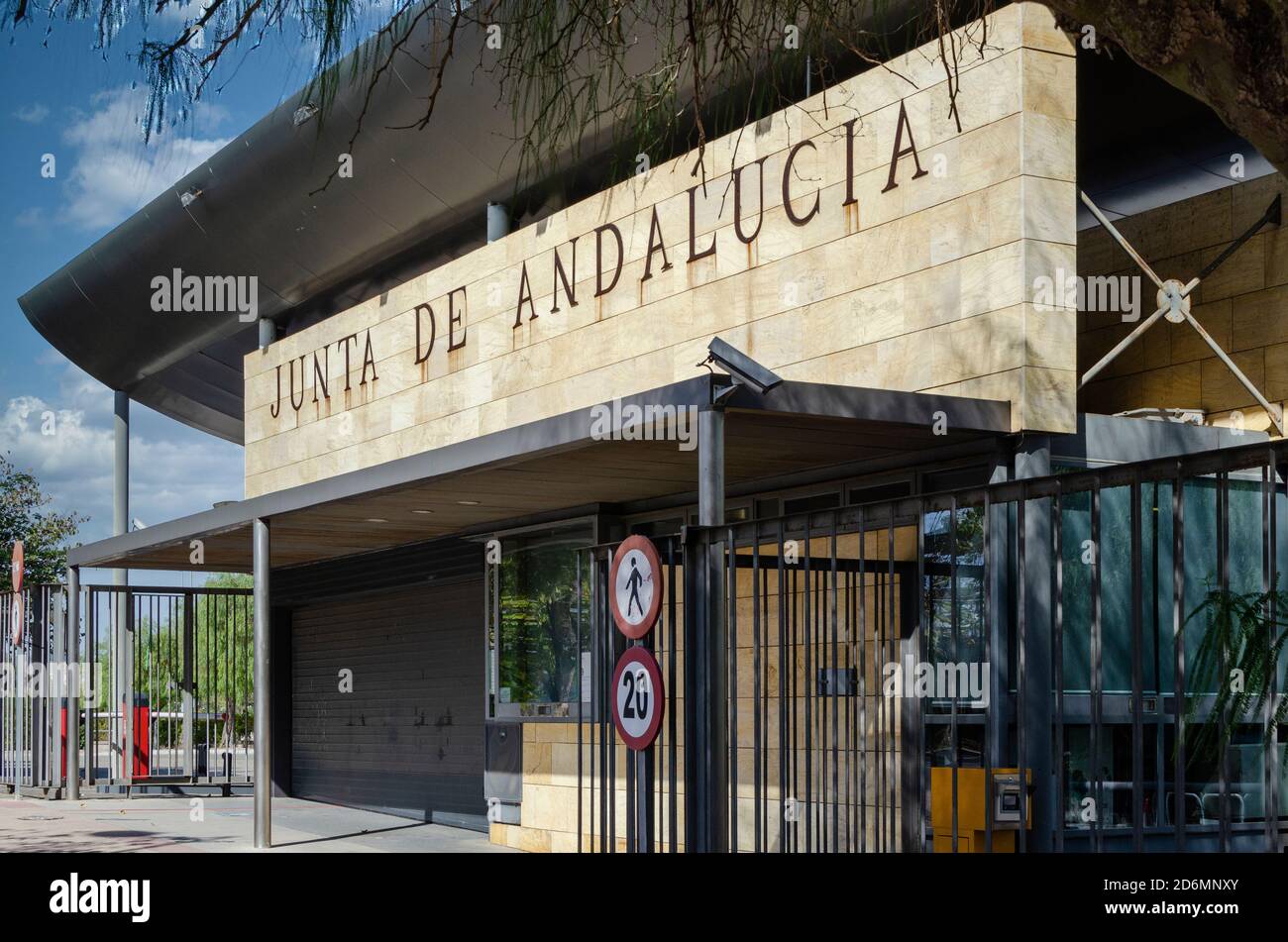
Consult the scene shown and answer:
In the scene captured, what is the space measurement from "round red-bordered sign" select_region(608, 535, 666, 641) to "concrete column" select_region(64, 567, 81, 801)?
13.5 m

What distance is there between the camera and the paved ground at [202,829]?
1409 cm

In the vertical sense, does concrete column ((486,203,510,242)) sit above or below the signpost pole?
above

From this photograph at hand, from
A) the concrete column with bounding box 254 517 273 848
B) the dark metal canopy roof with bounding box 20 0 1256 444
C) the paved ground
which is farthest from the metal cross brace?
the paved ground

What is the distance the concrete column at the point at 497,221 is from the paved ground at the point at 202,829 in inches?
235

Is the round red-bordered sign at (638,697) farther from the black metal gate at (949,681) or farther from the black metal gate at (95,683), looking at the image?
the black metal gate at (95,683)

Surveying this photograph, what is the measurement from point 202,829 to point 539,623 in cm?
468

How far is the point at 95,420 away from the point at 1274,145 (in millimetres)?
141784

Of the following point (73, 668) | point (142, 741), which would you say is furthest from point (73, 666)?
point (142, 741)

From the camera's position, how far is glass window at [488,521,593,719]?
13.5 meters

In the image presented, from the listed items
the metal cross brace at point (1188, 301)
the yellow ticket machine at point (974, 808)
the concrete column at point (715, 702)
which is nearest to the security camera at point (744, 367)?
the concrete column at point (715, 702)

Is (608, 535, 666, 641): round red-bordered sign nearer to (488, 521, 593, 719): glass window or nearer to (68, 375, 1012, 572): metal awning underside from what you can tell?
(68, 375, 1012, 572): metal awning underside
